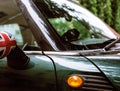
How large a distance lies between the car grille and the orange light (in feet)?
0.10

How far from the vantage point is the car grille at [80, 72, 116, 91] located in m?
2.81

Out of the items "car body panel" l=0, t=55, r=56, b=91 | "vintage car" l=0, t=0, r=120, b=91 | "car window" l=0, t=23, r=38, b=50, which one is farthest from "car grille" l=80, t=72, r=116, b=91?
"car window" l=0, t=23, r=38, b=50

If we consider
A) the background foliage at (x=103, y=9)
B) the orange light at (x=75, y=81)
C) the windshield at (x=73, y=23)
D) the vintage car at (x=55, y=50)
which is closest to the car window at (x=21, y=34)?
the vintage car at (x=55, y=50)

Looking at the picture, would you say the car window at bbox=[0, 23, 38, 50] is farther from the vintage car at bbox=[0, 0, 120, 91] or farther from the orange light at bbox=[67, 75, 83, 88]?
the orange light at bbox=[67, 75, 83, 88]

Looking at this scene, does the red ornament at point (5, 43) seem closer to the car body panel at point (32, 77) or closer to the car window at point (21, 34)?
the car body panel at point (32, 77)

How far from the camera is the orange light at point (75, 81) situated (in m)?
2.85

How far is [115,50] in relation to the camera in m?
3.24

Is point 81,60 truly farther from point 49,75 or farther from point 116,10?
point 116,10

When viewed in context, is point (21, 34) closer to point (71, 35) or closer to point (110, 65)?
point (71, 35)

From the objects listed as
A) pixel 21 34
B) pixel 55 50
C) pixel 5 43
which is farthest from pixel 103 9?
pixel 5 43

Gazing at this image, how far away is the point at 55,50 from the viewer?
126 inches

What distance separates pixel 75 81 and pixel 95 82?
A: 0.13m

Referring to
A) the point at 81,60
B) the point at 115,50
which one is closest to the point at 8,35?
the point at 81,60

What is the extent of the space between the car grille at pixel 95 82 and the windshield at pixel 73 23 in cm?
65
